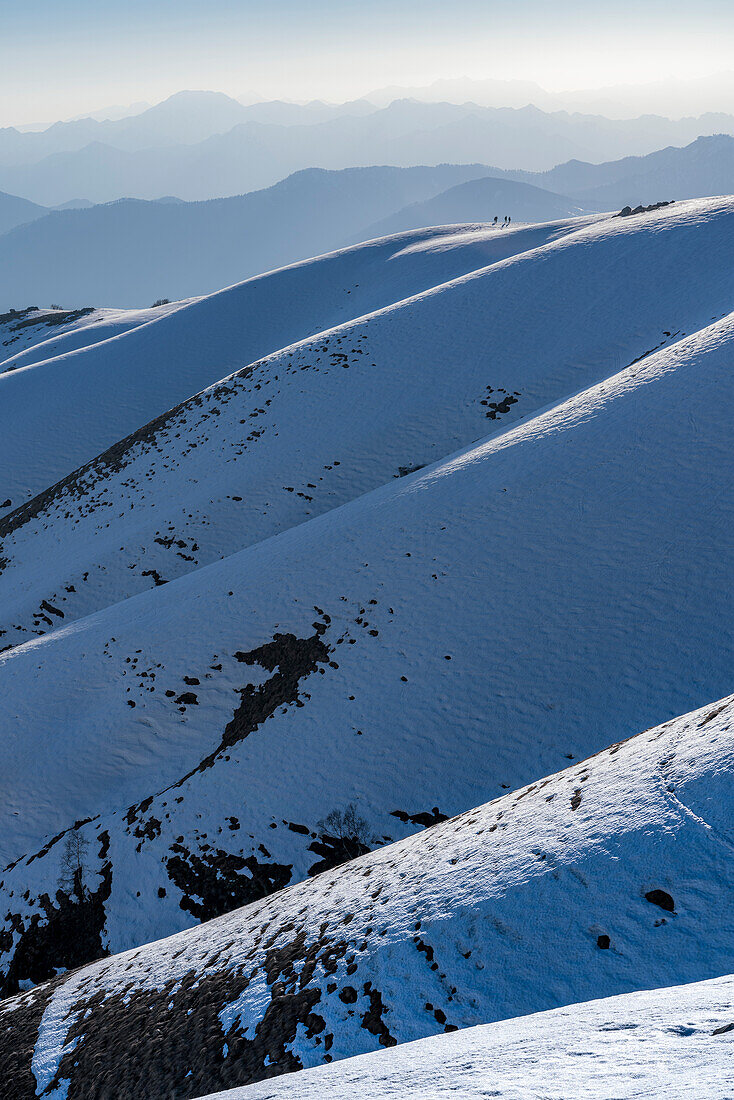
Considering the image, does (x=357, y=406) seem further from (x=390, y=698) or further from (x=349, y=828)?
(x=349, y=828)

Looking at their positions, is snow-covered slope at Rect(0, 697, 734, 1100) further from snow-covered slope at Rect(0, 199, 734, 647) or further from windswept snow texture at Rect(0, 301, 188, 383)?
windswept snow texture at Rect(0, 301, 188, 383)

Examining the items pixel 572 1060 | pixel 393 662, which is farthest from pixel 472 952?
pixel 393 662

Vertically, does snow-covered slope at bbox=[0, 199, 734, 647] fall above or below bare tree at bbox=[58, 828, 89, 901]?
above

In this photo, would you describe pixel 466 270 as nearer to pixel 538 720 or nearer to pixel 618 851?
pixel 538 720

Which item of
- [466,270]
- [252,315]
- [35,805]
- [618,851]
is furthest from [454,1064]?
[252,315]

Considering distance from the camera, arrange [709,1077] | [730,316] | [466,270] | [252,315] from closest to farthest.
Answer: [709,1077]
[730,316]
[466,270]
[252,315]

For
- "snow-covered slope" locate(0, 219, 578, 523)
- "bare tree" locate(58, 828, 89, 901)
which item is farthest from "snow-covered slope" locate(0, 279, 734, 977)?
"snow-covered slope" locate(0, 219, 578, 523)

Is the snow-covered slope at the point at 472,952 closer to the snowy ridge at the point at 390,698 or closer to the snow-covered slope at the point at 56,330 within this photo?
the snowy ridge at the point at 390,698
